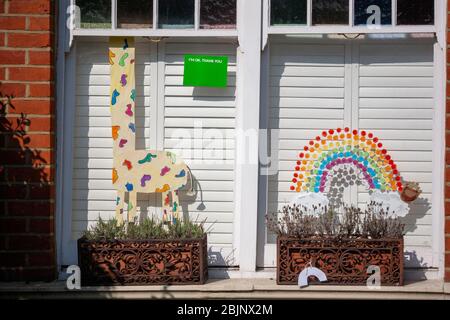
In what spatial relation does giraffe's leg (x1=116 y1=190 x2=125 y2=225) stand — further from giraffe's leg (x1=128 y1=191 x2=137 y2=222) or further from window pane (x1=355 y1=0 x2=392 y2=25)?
window pane (x1=355 y1=0 x2=392 y2=25)

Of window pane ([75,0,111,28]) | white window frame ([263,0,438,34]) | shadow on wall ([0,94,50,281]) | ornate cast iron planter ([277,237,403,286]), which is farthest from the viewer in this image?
window pane ([75,0,111,28])

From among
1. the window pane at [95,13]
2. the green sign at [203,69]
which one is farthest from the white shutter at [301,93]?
the window pane at [95,13]

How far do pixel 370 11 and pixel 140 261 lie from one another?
258 cm

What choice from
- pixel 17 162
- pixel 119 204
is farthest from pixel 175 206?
pixel 17 162

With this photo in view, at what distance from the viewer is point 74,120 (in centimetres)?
555

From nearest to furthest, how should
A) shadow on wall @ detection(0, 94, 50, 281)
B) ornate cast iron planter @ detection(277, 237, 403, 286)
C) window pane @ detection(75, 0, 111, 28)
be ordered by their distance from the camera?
1. ornate cast iron planter @ detection(277, 237, 403, 286)
2. shadow on wall @ detection(0, 94, 50, 281)
3. window pane @ detection(75, 0, 111, 28)

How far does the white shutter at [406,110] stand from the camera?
5.52 meters

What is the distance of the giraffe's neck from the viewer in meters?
5.52

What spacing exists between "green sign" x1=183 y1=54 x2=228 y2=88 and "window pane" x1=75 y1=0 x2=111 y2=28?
0.69 meters

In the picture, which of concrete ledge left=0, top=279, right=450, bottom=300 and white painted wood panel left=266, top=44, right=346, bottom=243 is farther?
white painted wood panel left=266, top=44, right=346, bottom=243

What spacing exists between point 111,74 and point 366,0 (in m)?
2.06

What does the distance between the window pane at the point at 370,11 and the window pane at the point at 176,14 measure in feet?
4.17

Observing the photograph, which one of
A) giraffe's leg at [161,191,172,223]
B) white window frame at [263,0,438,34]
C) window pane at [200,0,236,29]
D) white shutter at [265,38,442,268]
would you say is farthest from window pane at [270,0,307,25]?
giraffe's leg at [161,191,172,223]

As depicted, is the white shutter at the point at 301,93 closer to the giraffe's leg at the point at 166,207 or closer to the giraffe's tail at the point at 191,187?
the giraffe's tail at the point at 191,187
